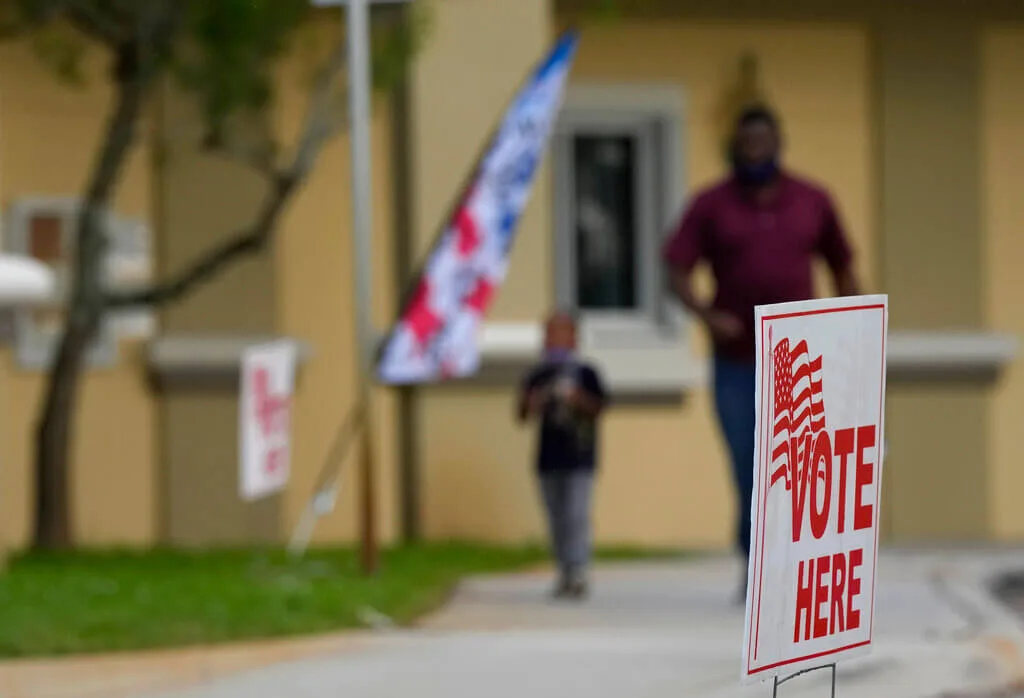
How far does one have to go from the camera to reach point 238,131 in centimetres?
1270

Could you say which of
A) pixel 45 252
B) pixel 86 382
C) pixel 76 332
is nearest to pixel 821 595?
pixel 76 332

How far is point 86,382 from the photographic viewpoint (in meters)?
12.8

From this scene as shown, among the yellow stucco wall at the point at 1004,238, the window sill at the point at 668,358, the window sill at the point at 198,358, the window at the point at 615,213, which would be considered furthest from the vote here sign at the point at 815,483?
the yellow stucco wall at the point at 1004,238

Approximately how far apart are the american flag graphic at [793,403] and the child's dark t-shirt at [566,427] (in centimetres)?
502

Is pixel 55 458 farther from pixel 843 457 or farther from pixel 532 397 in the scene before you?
pixel 843 457

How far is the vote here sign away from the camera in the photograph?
436 centimetres

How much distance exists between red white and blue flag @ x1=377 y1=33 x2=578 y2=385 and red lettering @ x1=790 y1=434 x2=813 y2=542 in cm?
531

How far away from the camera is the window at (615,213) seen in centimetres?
1361

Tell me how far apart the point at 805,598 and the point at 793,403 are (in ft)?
1.35

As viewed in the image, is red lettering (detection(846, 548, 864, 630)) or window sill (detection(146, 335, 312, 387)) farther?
window sill (detection(146, 335, 312, 387))

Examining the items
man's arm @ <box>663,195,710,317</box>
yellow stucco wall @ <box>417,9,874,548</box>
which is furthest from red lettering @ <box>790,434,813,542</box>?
yellow stucco wall @ <box>417,9,874,548</box>

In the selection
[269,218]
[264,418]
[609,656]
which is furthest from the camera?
[269,218]

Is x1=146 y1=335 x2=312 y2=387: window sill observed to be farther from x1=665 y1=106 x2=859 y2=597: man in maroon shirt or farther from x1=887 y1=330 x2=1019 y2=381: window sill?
x1=665 y1=106 x2=859 y2=597: man in maroon shirt

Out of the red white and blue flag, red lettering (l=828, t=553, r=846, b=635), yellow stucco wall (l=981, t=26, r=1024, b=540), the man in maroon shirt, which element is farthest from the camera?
yellow stucco wall (l=981, t=26, r=1024, b=540)
